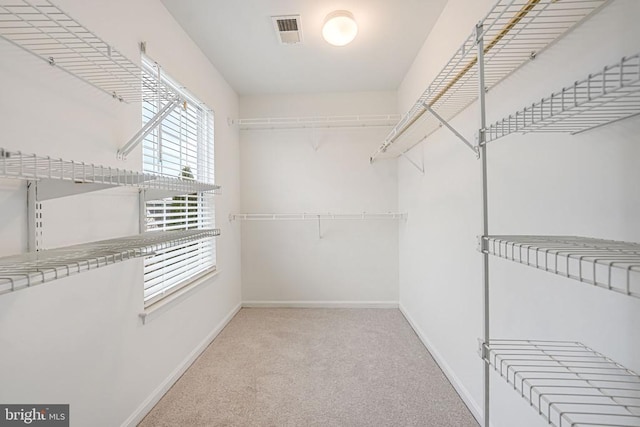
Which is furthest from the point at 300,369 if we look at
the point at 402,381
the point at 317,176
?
the point at 317,176

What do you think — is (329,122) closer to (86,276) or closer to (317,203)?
(317,203)

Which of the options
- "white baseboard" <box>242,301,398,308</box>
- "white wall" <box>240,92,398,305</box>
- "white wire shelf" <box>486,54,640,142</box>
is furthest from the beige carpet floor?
"white wire shelf" <box>486,54,640,142</box>

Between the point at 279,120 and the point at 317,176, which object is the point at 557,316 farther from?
the point at 279,120

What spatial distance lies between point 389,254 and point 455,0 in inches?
95.2

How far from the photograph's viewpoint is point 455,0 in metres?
1.85

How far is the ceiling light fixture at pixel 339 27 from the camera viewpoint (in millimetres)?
2018

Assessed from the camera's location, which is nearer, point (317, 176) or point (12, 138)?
point (12, 138)

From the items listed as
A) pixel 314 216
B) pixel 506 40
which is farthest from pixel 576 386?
pixel 314 216

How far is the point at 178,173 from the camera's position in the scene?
2.27m

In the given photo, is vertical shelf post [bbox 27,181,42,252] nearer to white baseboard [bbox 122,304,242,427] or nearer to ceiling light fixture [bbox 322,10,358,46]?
white baseboard [bbox 122,304,242,427]

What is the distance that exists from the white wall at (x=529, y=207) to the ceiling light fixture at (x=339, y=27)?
24.8 inches

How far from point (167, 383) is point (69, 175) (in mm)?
1629

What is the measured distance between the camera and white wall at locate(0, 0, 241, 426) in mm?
1055

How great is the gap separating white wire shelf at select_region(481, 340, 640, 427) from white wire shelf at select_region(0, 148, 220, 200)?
4.18 ft
